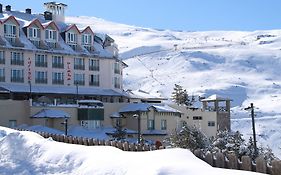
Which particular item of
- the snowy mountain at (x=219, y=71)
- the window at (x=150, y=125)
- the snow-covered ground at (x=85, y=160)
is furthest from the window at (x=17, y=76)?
the snowy mountain at (x=219, y=71)

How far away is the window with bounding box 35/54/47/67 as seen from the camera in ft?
188

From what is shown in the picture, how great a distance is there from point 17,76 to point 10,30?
4472 millimetres

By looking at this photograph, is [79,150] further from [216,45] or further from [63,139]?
[216,45]

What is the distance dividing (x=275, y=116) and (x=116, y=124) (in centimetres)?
5277

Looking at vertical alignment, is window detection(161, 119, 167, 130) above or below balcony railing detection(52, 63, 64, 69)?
below

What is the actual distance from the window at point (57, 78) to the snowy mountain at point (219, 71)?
41.0 metres

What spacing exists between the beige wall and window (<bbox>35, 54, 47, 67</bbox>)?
6433 millimetres

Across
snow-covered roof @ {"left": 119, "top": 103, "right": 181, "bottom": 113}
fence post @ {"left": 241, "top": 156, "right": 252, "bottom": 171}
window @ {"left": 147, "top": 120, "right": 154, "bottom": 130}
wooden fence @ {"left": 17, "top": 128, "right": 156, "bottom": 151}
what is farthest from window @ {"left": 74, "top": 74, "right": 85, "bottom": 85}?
fence post @ {"left": 241, "top": 156, "right": 252, "bottom": 171}

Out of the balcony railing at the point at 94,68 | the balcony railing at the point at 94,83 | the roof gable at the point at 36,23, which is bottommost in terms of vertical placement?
the balcony railing at the point at 94,83

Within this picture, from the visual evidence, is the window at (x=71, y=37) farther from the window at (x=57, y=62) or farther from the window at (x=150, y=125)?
the window at (x=150, y=125)

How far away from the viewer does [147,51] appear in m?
173

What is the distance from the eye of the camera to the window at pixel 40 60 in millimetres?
57300

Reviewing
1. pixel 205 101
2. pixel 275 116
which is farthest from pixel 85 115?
pixel 275 116

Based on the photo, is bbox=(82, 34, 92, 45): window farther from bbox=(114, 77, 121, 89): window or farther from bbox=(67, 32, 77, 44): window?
bbox=(114, 77, 121, 89): window
